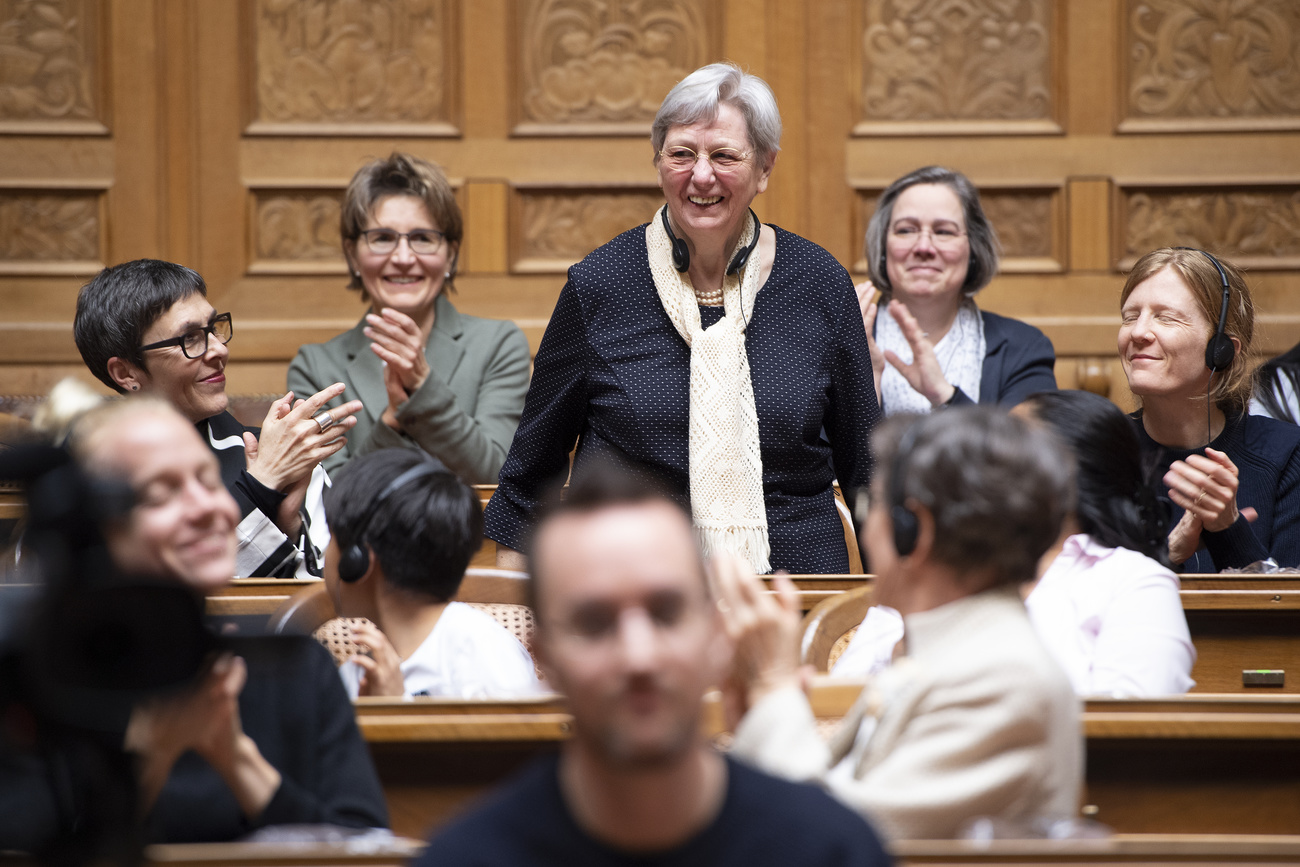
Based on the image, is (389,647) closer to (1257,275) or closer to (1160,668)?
(1160,668)

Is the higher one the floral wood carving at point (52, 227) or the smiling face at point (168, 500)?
the floral wood carving at point (52, 227)

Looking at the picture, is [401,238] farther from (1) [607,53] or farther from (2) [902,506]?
(2) [902,506]

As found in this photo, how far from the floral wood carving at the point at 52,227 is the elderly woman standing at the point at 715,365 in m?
2.37

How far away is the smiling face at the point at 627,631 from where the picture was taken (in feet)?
3.07

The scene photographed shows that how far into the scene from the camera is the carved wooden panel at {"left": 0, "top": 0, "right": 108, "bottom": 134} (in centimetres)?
414

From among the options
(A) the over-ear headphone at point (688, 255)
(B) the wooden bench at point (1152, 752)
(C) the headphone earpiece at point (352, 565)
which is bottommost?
(B) the wooden bench at point (1152, 752)

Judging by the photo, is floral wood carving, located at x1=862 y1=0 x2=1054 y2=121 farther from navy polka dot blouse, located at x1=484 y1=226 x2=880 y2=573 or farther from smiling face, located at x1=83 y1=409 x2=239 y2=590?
smiling face, located at x1=83 y1=409 x2=239 y2=590

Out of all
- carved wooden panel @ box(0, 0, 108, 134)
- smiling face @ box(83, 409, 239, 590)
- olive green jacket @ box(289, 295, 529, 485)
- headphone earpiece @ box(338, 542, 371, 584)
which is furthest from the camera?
carved wooden panel @ box(0, 0, 108, 134)

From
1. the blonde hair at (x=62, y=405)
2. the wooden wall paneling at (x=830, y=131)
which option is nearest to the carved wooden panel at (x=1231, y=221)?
the wooden wall paneling at (x=830, y=131)

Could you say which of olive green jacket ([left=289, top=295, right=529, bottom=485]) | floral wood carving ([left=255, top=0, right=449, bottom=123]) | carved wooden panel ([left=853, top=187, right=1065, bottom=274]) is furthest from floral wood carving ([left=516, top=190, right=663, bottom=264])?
olive green jacket ([left=289, top=295, right=529, bottom=485])

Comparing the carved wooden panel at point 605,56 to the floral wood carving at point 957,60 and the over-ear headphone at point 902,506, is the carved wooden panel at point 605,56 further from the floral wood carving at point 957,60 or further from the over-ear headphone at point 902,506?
the over-ear headphone at point 902,506

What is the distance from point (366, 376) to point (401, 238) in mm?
357

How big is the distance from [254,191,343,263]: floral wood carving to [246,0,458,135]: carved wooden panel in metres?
0.21

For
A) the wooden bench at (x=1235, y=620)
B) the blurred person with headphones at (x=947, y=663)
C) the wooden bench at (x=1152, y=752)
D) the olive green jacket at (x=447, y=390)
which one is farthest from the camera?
the olive green jacket at (x=447, y=390)
